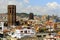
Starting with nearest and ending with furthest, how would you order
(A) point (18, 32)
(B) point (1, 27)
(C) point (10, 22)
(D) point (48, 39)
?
(D) point (48, 39), (A) point (18, 32), (B) point (1, 27), (C) point (10, 22)

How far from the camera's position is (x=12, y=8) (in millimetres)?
54000

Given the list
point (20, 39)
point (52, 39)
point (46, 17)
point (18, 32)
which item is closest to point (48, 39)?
point (52, 39)

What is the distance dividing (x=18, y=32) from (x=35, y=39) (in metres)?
6.87

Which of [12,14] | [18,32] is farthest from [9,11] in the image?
[18,32]

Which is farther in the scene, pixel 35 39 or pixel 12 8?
pixel 12 8

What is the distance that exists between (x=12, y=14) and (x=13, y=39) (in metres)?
25.0

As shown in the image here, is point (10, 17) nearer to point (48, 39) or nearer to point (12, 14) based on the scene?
point (12, 14)

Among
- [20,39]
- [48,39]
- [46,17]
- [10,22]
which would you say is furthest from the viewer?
[46,17]

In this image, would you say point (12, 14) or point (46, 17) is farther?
point (46, 17)

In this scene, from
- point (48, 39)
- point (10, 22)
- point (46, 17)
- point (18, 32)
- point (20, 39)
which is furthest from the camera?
point (46, 17)

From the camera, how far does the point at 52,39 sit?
1041 inches

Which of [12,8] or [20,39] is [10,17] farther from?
[20,39]

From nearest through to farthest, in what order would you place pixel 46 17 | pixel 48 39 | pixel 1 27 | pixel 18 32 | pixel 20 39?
Answer: pixel 48 39
pixel 20 39
pixel 18 32
pixel 1 27
pixel 46 17

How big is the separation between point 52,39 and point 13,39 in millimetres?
4228
